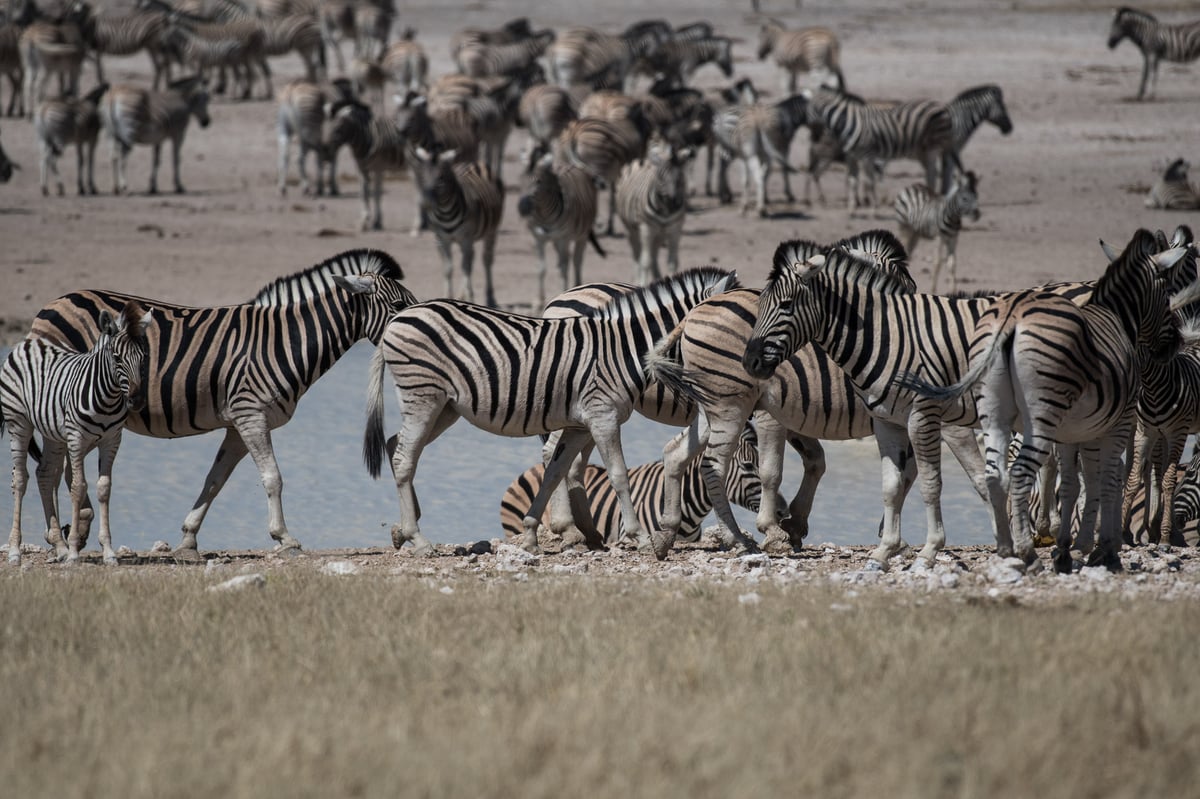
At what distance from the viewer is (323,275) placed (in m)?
9.66

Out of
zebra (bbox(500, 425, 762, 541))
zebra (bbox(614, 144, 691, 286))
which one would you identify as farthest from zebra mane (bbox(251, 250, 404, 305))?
zebra (bbox(614, 144, 691, 286))

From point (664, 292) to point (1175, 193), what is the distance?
45.8 ft

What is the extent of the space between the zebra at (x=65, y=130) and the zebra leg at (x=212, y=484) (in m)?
16.6

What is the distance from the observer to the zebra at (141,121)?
25.2 meters

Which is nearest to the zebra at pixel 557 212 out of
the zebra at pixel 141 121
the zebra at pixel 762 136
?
the zebra at pixel 762 136

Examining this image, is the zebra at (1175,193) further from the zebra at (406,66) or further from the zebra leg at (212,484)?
the zebra at (406,66)

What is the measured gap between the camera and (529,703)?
521 cm

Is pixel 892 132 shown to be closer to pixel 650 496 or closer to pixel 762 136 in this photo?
pixel 762 136

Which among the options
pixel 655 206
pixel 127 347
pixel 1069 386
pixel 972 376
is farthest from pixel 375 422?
pixel 655 206

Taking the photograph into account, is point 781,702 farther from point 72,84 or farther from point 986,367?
point 72,84

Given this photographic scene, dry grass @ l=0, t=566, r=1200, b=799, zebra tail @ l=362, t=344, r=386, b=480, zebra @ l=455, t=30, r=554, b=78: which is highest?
zebra @ l=455, t=30, r=554, b=78

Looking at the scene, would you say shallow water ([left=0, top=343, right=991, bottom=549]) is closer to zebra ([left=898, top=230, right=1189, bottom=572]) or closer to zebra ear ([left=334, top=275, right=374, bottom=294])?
zebra ear ([left=334, top=275, right=374, bottom=294])

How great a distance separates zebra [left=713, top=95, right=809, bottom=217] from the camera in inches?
942

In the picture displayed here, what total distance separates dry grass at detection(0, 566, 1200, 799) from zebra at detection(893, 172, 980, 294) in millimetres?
11883
